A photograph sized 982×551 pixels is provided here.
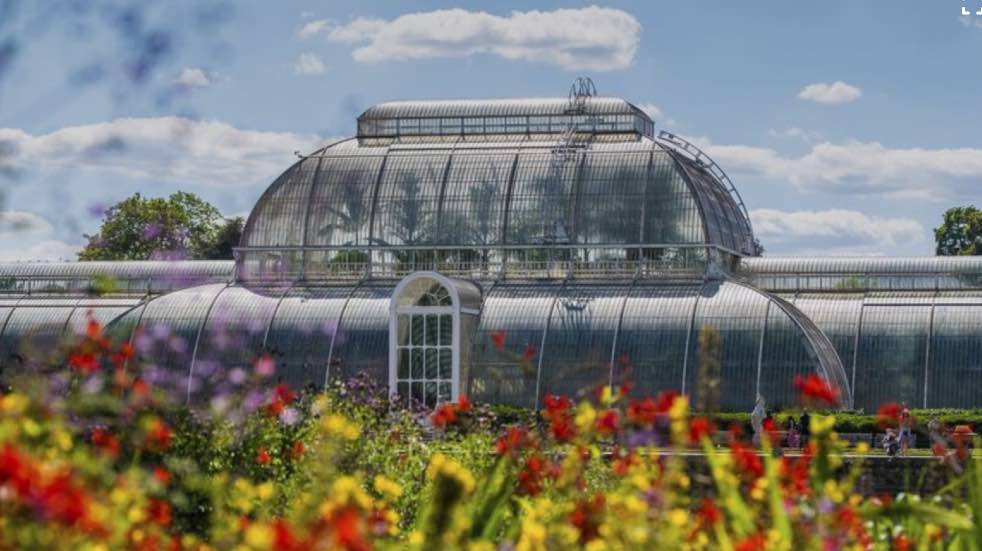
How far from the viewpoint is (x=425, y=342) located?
6556 centimetres

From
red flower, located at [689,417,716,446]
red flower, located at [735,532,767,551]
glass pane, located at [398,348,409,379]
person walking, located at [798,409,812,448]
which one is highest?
red flower, located at [689,417,716,446]

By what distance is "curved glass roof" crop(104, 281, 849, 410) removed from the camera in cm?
6191

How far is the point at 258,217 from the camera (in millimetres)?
73000

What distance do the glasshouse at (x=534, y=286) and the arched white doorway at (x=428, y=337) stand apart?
0.08m

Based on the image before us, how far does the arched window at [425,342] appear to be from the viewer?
6481 centimetres

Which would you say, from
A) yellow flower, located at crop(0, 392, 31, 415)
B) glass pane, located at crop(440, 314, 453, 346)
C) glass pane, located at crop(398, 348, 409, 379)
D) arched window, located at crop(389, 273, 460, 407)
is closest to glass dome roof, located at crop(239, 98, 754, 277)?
arched window, located at crop(389, 273, 460, 407)

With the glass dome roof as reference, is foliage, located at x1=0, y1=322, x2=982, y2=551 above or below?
below

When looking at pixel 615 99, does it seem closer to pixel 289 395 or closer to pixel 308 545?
pixel 289 395

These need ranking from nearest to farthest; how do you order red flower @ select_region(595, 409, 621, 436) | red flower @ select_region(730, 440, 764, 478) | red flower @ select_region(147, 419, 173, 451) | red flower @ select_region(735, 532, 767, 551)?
1. red flower @ select_region(735, 532, 767, 551)
2. red flower @ select_region(730, 440, 764, 478)
3. red flower @ select_region(595, 409, 621, 436)
4. red flower @ select_region(147, 419, 173, 451)

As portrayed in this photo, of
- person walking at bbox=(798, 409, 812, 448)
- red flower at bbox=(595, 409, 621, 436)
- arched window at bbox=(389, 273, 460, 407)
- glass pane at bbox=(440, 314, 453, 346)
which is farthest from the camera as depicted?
glass pane at bbox=(440, 314, 453, 346)

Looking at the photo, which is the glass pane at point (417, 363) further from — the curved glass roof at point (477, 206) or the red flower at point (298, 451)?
the red flower at point (298, 451)

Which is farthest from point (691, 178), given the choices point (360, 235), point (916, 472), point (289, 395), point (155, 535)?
point (155, 535)

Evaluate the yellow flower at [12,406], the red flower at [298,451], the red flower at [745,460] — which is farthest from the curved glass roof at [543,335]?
the yellow flower at [12,406]

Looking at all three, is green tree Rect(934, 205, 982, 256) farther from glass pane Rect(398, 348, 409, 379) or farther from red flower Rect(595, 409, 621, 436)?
red flower Rect(595, 409, 621, 436)
